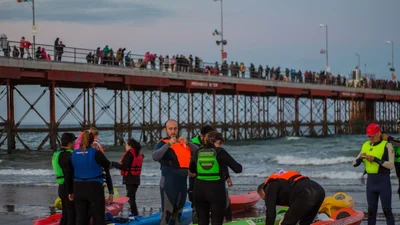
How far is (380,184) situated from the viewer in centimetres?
1110

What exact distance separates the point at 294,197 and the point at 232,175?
1931 centimetres

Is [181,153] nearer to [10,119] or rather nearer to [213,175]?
[213,175]

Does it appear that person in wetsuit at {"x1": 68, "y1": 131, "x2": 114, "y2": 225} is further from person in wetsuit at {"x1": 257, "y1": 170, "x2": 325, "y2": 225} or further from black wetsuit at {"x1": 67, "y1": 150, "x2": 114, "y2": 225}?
person in wetsuit at {"x1": 257, "y1": 170, "x2": 325, "y2": 225}

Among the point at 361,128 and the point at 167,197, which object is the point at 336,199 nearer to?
the point at 167,197

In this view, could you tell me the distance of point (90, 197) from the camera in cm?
984

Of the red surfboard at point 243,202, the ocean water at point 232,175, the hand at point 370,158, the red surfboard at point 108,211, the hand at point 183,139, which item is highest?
the hand at point 183,139

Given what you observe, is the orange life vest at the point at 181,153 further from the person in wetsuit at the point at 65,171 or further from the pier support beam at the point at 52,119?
the pier support beam at the point at 52,119

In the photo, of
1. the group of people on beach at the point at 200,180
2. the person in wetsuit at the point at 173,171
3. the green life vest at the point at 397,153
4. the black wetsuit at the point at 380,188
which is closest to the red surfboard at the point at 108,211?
the group of people on beach at the point at 200,180

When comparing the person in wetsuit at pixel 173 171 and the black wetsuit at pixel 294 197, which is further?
the person in wetsuit at pixel 173 171

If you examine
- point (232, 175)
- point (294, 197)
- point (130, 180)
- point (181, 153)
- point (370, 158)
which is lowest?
point (232, 175)

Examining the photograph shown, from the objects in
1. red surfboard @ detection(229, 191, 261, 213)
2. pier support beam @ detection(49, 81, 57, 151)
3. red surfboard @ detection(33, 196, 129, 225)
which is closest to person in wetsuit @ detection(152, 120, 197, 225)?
red surfboard @ detection(33, 196, 129, 225)

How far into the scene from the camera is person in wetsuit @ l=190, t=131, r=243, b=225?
9648mm

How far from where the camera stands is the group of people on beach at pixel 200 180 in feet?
27.4

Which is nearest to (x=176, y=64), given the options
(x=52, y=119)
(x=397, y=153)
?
(x=52, y=119)
